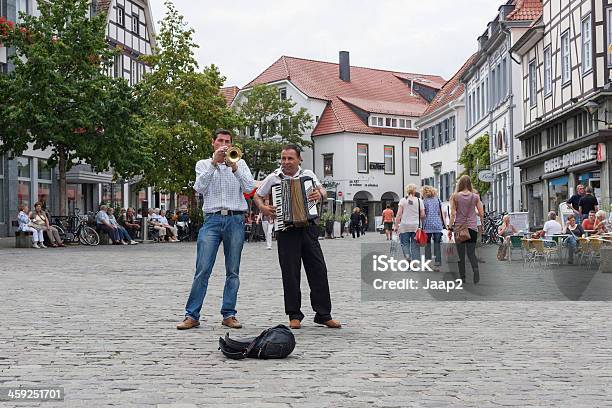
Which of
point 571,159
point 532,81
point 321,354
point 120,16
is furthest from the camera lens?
point 120,16

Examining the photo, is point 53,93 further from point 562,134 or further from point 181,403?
point 181,403

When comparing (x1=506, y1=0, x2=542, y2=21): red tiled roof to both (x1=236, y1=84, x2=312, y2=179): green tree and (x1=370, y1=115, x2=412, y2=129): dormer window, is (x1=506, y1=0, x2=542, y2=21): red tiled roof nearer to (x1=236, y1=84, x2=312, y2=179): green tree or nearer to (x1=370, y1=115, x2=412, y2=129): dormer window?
(x1=236, y1=84, x2=312, y2=179): green tree

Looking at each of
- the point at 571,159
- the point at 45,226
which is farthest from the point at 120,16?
the point at 571,159

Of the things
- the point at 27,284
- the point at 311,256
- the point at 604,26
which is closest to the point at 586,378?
the point at 311,256

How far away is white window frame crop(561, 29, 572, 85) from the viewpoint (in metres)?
32.0

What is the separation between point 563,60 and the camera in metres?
32.9

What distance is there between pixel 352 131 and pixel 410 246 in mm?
56555

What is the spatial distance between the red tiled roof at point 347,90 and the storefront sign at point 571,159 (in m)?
39.4

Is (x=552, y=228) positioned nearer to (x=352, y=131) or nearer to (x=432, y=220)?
(x=432, y=220)

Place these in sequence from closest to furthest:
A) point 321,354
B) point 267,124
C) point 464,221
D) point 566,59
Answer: point 321,354 → point 464,221 → point 566,59 → point 267,124

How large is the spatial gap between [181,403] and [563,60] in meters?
29.5

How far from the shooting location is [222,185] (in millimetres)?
9188

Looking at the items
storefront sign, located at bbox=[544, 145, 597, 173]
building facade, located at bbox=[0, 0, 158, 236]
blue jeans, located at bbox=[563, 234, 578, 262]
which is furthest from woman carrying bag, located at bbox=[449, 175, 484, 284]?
building facade, located at bbox=[0, 0, 158, 236]

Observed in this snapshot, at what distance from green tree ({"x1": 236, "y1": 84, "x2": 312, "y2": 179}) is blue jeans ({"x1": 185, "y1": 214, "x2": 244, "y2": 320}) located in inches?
2360
